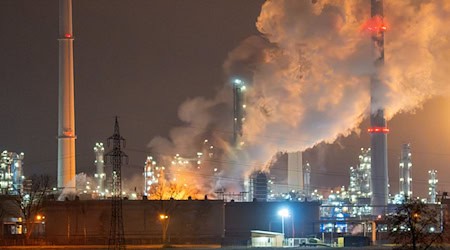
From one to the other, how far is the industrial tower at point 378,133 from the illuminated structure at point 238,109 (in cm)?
1597

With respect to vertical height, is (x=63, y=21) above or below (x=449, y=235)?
above

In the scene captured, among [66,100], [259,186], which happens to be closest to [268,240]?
[259,186]

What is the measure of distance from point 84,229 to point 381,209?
154 feet

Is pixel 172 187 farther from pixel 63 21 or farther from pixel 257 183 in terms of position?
pixel 63 21

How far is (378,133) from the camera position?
11225 centimetres

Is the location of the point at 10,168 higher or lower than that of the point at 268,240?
higher

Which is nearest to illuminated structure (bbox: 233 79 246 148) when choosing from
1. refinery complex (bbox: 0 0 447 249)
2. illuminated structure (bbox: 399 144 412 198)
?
refinery complex (bbox: 0 0 447 249)

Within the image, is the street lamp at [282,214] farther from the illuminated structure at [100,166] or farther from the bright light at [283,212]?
the illuminated structure at [100,166]

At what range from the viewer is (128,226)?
253 feet

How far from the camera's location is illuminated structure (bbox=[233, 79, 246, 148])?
335ft

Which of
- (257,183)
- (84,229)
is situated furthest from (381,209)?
(84,229)

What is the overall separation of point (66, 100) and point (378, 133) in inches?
1697

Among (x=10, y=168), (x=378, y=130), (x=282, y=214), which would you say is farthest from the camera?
(x=10, y=168)

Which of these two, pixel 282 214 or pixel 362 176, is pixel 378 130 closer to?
pixel 282 214
